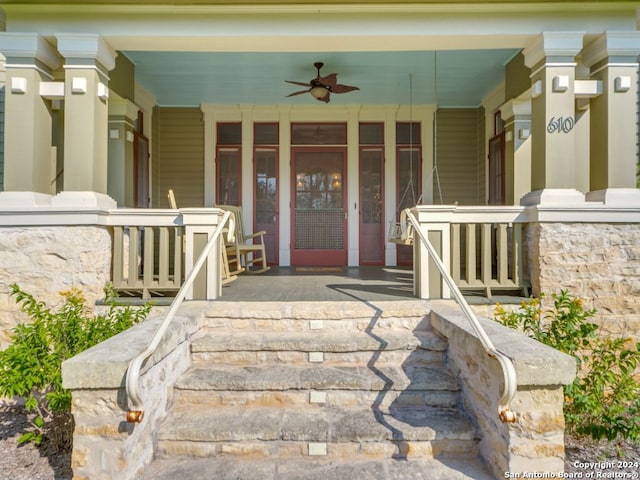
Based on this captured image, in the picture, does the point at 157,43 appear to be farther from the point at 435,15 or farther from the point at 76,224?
the point at 435,15

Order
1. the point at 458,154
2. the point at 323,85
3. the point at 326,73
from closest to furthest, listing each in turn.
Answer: the point at 323,85 < the point at 326,73 < the point at 458,154

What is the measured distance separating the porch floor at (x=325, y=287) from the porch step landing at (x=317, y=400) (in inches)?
14.1

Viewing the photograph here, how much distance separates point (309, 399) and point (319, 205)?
15.1 feet

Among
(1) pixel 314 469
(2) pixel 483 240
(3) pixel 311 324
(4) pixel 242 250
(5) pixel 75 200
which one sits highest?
(5) pixel 75 200

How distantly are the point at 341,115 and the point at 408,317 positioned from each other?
174 inches

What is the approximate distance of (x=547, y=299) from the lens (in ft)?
11.5

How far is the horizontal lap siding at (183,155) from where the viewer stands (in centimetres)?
665

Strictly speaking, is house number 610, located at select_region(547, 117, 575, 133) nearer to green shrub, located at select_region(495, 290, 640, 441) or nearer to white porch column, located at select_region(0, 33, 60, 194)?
green shrub, located at select_region(495, 290, 640, 441)

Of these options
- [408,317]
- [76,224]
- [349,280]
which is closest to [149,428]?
[408,317]

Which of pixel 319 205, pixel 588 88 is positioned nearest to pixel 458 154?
pixel 319 205

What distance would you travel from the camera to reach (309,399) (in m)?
2.37

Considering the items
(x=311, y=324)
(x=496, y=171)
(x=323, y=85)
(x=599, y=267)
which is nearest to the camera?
(x=311, y=324)

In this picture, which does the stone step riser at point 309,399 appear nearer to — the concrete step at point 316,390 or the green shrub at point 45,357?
the concrete step at point 316,390

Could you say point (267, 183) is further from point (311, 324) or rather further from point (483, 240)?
point (311, 324)
